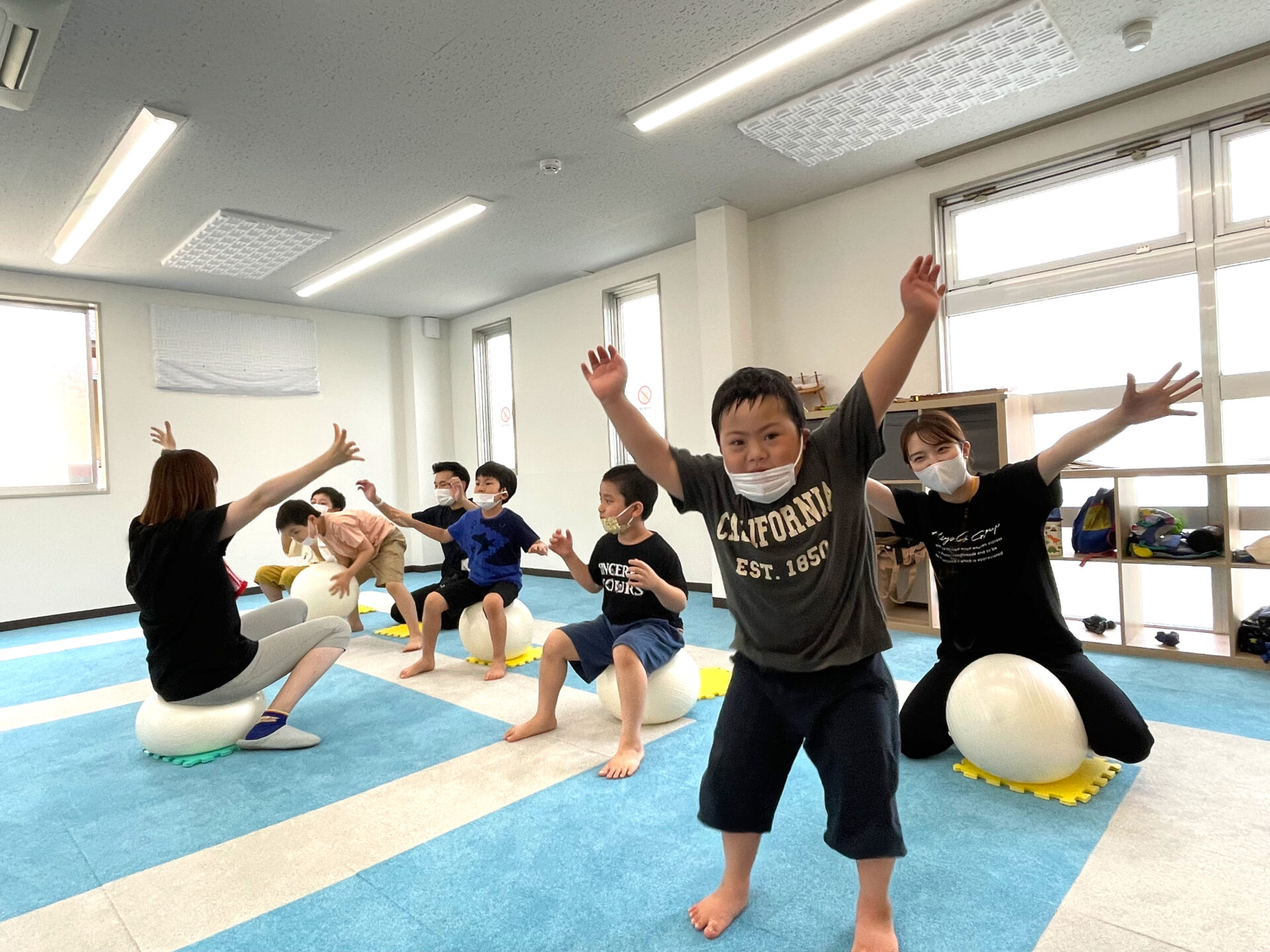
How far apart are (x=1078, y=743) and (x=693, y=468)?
5.37 feet

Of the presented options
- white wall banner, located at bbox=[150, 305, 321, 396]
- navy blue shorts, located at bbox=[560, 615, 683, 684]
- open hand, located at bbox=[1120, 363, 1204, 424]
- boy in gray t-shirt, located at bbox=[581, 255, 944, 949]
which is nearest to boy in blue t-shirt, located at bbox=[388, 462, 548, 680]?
navy blue shorts, located at bbox=[560, 615, 683, 684]

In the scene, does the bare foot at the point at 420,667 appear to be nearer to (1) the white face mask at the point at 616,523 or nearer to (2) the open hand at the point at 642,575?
(1) the white face mask at the point at 616,523

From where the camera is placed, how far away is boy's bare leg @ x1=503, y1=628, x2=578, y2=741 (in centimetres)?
291

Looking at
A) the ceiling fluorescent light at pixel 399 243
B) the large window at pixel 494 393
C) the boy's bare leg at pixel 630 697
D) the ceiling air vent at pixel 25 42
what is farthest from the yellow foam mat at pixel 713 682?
the large window at pixel 494 393

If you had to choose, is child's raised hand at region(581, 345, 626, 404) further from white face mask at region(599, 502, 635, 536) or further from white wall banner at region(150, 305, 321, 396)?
white wall banner at region(150, 305, 321, 396)

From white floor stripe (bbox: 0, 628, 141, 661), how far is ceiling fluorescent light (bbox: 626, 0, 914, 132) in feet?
17.9

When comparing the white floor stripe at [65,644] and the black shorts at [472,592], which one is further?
the white floor stripe at [65,644]

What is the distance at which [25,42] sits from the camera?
3.01 m

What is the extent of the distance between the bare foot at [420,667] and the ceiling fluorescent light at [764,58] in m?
3.33

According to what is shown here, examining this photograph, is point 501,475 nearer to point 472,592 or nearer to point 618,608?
point 472,592

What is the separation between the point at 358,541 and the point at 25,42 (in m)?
3.07

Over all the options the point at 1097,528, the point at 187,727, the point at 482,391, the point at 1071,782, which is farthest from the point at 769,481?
the point at 482,391

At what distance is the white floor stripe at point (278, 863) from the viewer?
5.66ft

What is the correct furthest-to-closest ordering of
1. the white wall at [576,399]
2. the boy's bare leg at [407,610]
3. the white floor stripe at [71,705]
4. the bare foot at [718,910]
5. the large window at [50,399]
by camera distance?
the white wall at [576,399], the large window at [50,399], the boy's bare leg at [407,610], the white floor stripe at [71,705], the bare foot at [718,910]
